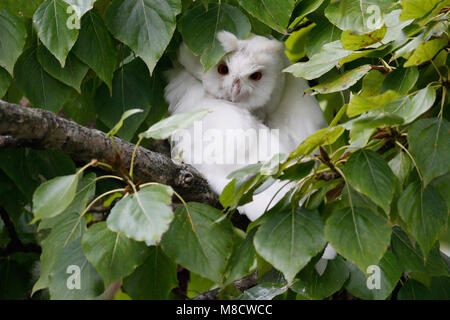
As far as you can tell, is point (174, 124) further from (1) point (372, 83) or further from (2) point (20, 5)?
(2) point (20, 5)

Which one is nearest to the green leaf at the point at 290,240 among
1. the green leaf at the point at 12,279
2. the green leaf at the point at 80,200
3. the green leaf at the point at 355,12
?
the green leaf at the point at 80,200

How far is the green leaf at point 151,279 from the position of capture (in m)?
1.62

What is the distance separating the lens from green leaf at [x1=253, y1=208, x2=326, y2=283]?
1.38 metres

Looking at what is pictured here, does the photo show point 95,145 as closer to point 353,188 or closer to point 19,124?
point 19,124

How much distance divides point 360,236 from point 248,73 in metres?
1.06

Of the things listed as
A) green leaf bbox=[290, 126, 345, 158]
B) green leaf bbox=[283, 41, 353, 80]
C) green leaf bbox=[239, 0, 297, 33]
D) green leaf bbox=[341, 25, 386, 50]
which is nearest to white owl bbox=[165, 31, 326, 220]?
green leaf bbox=[239, 0, 297, 33]

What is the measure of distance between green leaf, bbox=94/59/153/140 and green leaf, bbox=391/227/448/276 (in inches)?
42.2

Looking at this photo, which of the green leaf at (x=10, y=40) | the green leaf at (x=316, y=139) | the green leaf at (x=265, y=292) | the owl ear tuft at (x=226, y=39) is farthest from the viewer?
the owl ear tuft at (x=226, y=39)

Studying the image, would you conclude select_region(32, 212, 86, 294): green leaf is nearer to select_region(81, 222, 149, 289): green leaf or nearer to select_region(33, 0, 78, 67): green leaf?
select_region(81, 222, 149, 289): green leaf

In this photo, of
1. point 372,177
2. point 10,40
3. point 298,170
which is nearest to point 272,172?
point 298,170

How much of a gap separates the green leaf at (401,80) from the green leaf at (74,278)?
1.00 meters

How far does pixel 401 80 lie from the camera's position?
67.7 inches

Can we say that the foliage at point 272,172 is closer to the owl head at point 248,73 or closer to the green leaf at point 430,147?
the green leaf at point 430,147

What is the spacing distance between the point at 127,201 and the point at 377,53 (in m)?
0.92
